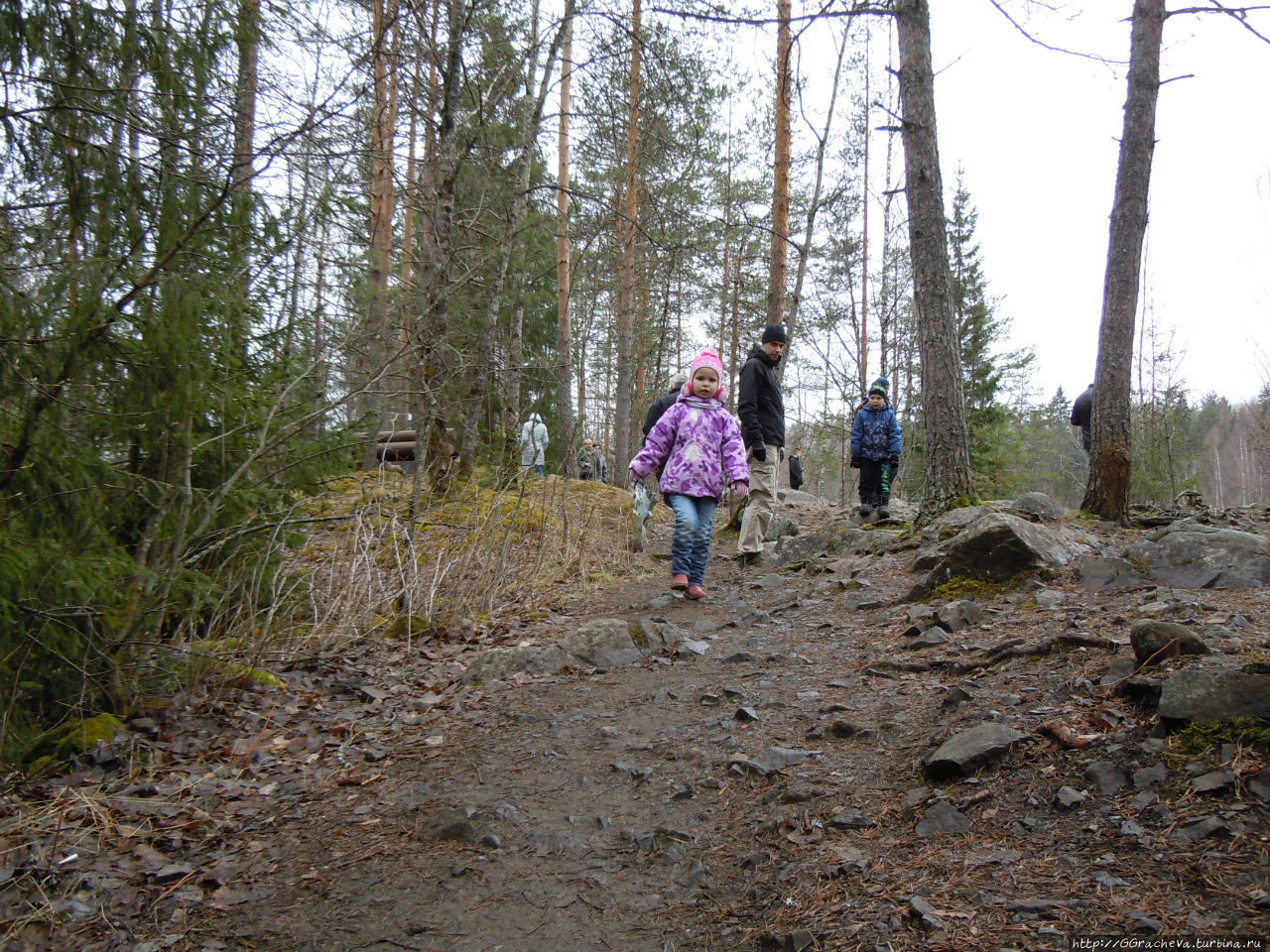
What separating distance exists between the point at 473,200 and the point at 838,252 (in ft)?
43.2

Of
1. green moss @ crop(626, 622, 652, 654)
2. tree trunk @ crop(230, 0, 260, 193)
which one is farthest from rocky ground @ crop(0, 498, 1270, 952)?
tree trunk @ crop(230, 0, 260, 193)

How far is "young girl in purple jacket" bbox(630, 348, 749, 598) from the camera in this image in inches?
240

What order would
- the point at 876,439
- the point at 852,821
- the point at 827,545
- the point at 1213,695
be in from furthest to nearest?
the point at 876,439, the point at 827,545, the point at 852,821, the point at 1213,695

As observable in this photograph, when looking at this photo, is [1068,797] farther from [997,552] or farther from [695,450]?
[695,450]

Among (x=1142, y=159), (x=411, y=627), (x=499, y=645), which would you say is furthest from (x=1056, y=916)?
(x=1142, y=159)

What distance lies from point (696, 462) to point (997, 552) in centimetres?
242

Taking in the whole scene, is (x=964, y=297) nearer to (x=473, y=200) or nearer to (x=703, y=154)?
(x=703, y=154)

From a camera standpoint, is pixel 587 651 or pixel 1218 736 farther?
pixel 587 651

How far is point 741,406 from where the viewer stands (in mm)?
7434

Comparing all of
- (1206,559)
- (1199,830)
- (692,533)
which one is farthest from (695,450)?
(1199,830)

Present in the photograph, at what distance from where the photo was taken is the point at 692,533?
6113mm

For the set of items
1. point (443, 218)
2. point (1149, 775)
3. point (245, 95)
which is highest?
point (443, 218)

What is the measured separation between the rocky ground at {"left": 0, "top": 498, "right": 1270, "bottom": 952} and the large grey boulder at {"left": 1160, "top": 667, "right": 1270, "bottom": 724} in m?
0.06

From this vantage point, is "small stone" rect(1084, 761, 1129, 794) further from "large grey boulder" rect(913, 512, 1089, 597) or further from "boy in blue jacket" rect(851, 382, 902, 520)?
"boy in blue jacket" rect(851, 382, 902, 520)
